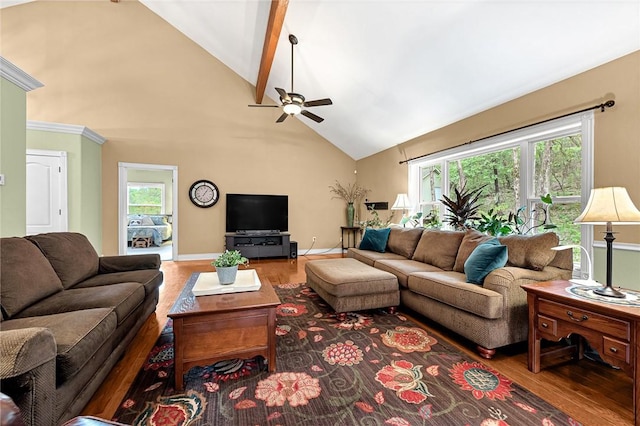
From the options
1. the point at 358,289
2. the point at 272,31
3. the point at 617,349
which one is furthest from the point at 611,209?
the point at 272,31

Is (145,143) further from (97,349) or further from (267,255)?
(97,349)

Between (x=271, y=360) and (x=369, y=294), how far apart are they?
1.26 metres

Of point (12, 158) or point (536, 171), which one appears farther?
point (536, 171)

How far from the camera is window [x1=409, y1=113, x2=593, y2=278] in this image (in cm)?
266

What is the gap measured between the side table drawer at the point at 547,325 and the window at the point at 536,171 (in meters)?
1.32

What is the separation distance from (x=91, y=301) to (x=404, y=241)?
11.3ft

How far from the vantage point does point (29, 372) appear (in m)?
1.03

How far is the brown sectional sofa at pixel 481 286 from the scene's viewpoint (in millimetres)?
2018

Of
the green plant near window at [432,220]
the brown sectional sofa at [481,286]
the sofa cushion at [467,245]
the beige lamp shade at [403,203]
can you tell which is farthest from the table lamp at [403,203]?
the sofa cushion at [467,245]

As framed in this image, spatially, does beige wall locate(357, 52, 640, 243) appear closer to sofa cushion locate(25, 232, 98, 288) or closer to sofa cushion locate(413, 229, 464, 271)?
sofa cushion locate(413, 229, 464, 271)

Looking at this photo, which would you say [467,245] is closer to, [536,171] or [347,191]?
[536,171]

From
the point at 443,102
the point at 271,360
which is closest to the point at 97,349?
the point at 271,360

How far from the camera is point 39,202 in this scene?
14.3 feet

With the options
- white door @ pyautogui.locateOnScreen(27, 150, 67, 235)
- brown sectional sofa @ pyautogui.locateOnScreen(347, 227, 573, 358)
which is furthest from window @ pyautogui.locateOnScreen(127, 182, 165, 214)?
brown sectional sofa @ pyautogui.locateOnScreen(347, 227, 573, 358)
